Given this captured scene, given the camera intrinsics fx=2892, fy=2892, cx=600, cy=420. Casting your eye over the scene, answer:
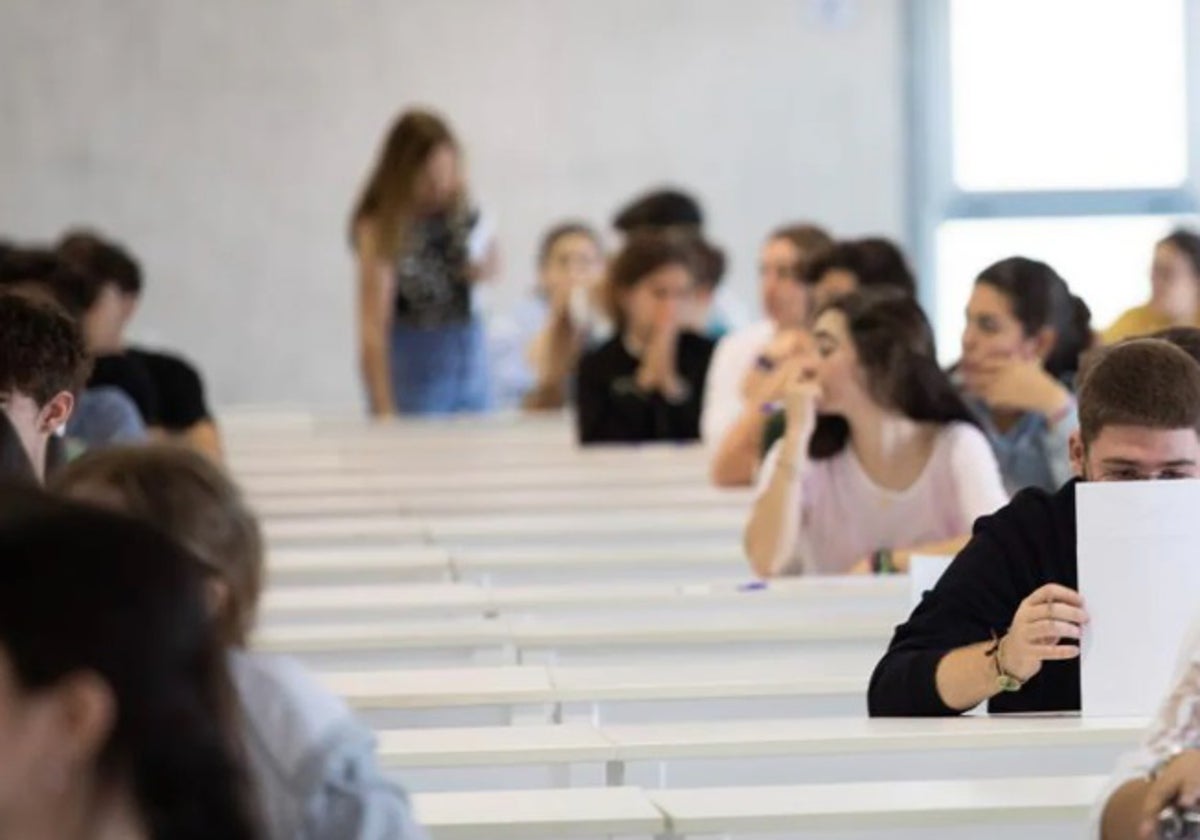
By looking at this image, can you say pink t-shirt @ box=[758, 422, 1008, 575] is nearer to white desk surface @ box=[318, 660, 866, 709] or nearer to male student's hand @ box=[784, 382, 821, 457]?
male student's hand @ box=[784, 382, 821, 457]

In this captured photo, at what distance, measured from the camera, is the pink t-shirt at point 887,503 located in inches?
209

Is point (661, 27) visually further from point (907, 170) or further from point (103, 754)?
point (103, 754)

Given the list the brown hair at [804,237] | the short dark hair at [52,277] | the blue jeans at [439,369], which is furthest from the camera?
the blue jeans at [439,369]

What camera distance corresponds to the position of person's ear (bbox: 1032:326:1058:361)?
19.8ft

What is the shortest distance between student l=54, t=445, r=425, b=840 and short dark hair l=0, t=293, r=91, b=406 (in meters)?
1.90

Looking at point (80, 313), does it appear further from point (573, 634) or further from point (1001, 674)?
point (1001, 674)

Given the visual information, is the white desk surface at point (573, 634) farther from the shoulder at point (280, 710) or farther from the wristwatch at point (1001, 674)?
the shoulder at point (280, 710)

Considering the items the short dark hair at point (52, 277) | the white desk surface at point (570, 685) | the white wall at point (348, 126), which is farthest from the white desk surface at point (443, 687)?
the white wall at point (348, 126)

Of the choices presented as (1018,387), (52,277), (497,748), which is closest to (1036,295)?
(1018,387)

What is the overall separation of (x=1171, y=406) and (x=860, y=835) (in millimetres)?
689

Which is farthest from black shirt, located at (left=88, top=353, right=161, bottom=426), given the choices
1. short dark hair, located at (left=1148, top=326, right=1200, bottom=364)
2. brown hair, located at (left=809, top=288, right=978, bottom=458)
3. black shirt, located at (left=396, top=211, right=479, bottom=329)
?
short dark hair, located at (left=1148, top=326, right=1200, bottom=364)

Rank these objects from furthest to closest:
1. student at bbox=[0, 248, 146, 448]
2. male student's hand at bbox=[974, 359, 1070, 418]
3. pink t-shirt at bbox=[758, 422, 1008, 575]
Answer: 1. student at bbox=[0, 248, 146, 448]
2. male student's hand at bbox=[974, 359, 1070, 418]
3. pink t-shirt at bbox=[758, 422, 1008, 575]

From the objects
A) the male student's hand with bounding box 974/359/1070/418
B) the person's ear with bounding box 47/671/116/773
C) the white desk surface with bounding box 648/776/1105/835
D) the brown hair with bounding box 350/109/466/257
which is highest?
the brown hair with bounding box 350/109/466/257

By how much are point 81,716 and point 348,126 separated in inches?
468
